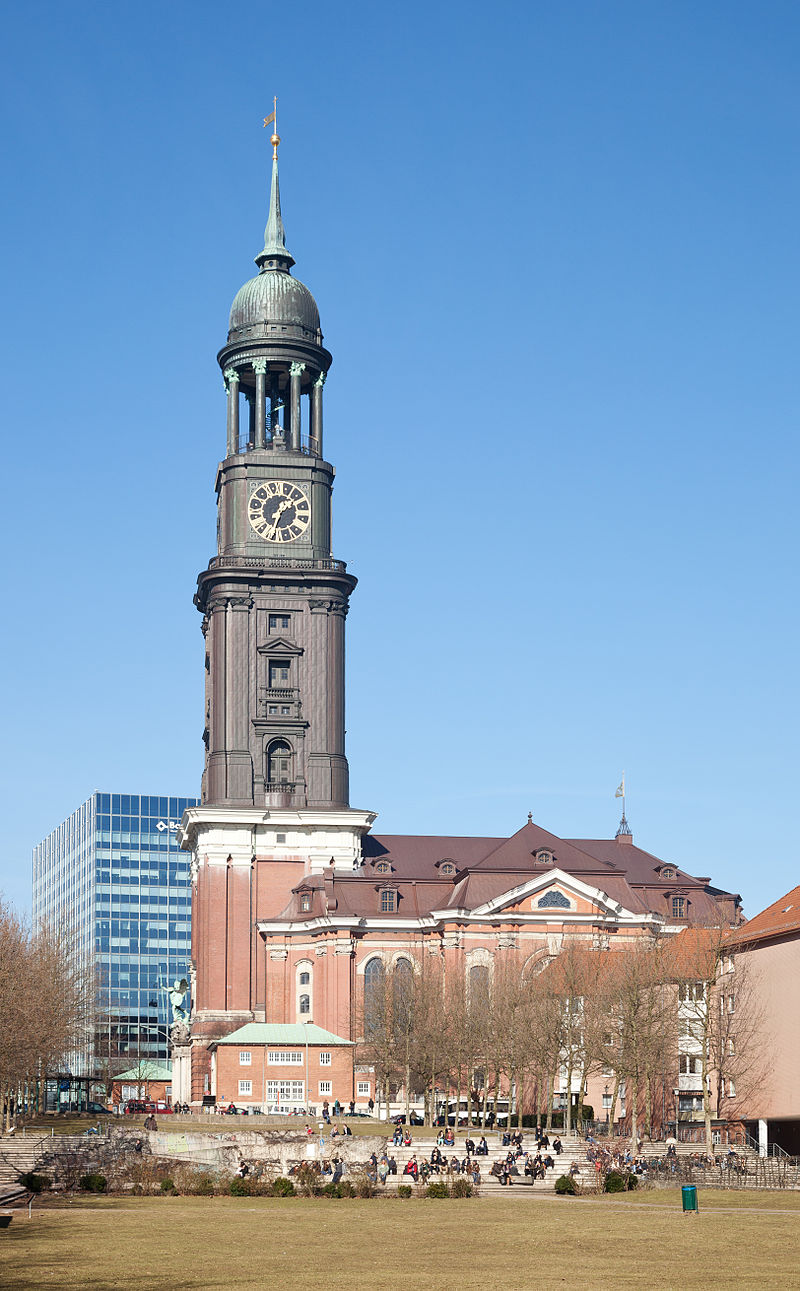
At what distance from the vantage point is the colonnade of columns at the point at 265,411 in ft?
454

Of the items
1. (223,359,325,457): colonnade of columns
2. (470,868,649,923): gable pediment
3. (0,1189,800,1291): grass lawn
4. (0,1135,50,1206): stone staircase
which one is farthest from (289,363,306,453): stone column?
(0,1189,800,1291): grass lawn

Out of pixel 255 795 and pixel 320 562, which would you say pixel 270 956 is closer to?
pixel 255 795

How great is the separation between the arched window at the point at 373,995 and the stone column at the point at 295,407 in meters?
38.1

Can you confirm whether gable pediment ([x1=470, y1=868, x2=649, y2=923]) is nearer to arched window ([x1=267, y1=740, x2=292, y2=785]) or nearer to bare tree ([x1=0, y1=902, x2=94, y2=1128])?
arched window ([x1=267, y1=740, x2=292, y2=785])

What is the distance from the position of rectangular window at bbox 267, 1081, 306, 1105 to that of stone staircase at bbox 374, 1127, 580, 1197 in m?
19.6

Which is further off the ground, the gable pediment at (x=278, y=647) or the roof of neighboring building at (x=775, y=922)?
the gable pediment at (x=278, y=647)

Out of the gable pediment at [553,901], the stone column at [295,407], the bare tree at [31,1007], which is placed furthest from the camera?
the stone column at [295,407]

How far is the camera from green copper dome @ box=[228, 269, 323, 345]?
139m

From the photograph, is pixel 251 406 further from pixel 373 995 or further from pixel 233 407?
pixel 373 995

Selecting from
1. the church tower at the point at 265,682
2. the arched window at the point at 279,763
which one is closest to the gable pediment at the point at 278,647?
the church tower at the point at 265,682

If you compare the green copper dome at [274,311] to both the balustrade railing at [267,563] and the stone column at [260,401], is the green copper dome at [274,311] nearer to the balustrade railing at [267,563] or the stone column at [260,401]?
the stone column at [260,401]

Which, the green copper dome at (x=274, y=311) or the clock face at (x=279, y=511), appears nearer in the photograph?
the clock face at (x=279, y=511)

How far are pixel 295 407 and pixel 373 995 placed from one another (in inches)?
1722

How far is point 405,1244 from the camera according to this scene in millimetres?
55844
